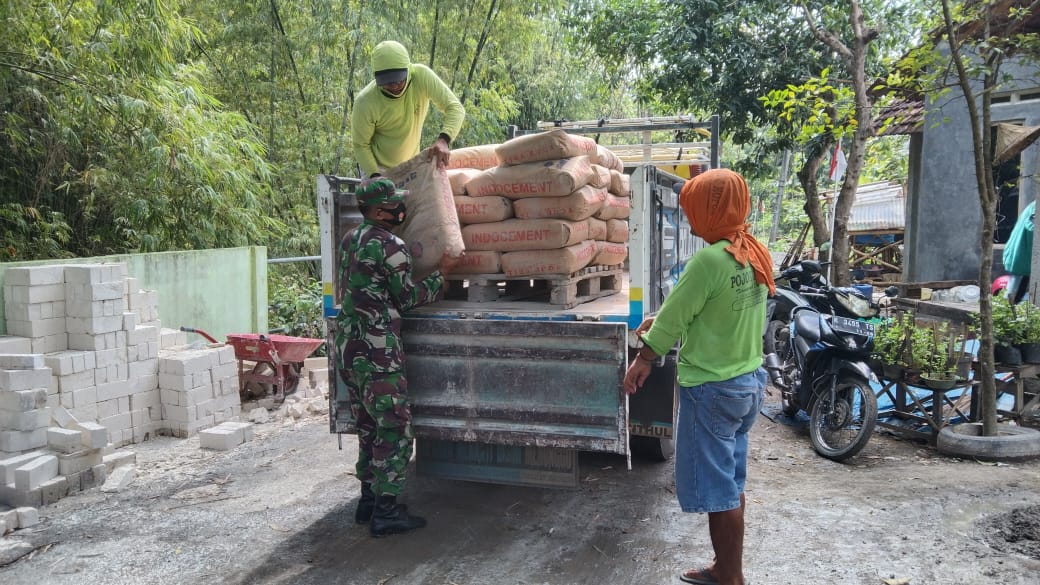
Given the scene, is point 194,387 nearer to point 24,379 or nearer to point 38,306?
point 38,306

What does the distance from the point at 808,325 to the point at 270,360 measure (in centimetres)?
467

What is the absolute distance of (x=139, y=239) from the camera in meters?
7.95

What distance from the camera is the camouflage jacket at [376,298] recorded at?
391 centimetres

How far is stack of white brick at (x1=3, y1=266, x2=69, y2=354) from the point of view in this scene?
5.45 metres

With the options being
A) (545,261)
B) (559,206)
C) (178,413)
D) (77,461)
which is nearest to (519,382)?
(545,261)

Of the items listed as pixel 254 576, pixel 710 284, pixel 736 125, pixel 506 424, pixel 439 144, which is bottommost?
pixel 254 576

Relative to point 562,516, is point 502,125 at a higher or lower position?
higher

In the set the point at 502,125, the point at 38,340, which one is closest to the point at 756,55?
the point at 502,125

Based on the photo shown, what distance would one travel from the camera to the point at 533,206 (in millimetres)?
4281

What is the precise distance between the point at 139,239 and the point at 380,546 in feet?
18.2

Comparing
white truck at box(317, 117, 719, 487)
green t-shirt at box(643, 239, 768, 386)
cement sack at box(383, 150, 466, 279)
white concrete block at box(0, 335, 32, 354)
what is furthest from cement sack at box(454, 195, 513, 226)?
white concrete block at box(0, 335, 32, 354)

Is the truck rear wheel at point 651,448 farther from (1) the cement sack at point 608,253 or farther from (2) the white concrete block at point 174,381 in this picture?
(2) the white concrete block at point 174,381

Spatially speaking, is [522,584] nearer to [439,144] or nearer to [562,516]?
[562,516]

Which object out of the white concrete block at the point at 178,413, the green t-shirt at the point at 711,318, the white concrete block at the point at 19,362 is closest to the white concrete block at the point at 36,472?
the white concrete block at the point at 19,362
